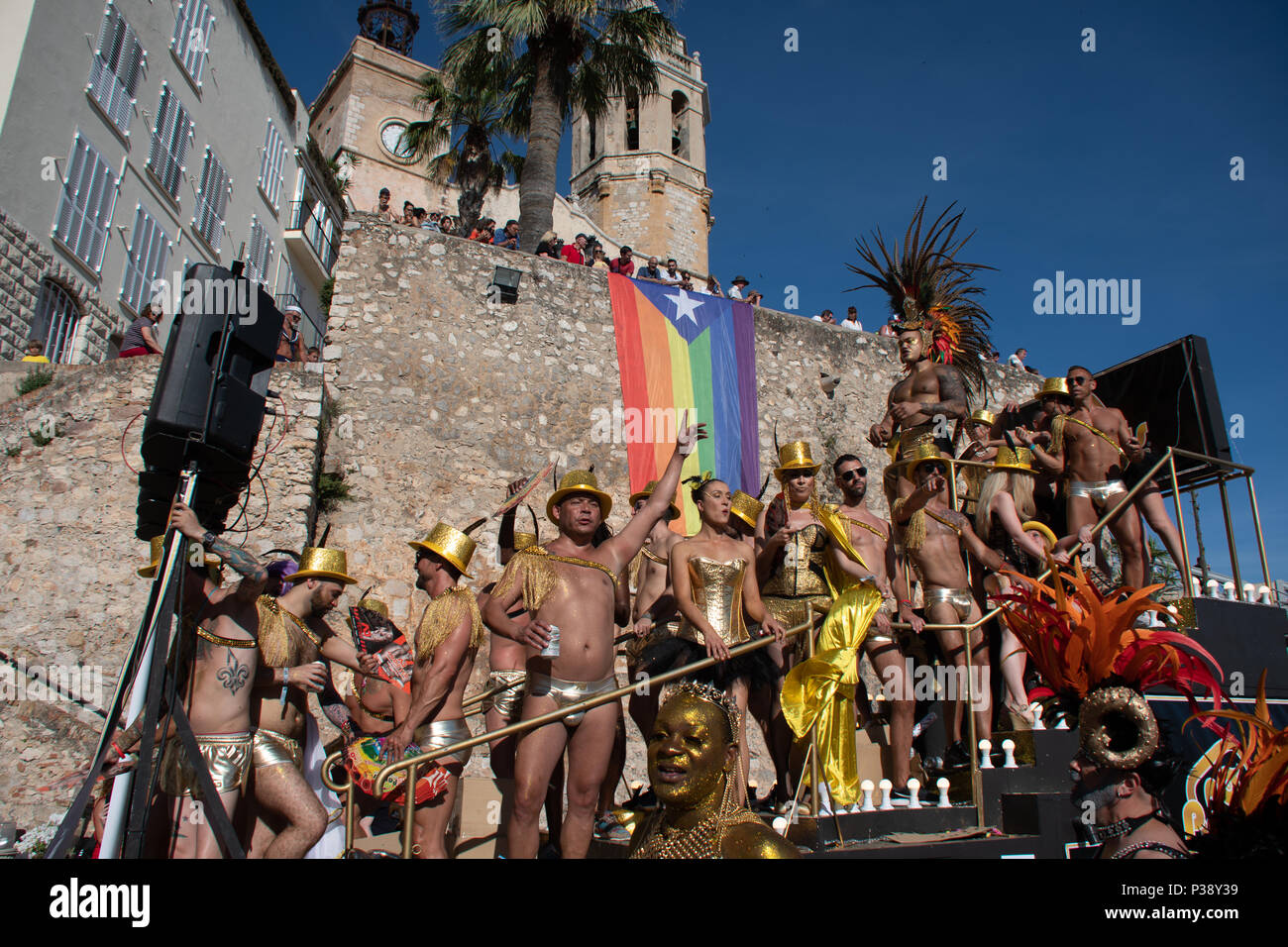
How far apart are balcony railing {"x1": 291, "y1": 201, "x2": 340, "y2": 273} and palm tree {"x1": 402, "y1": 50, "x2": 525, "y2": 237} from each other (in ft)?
13.0

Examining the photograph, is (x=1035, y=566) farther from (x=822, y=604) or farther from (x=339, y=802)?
(x=339, y=802)

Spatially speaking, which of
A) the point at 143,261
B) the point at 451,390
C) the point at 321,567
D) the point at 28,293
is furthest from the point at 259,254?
the point at 321,567

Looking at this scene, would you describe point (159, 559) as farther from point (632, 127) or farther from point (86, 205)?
point (632, 127)

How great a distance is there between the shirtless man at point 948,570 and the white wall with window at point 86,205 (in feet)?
40.8

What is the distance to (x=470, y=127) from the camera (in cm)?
1788

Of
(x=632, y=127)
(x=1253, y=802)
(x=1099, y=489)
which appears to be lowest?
(x=1253, y=802)

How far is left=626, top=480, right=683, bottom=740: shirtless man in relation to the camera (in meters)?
5.42

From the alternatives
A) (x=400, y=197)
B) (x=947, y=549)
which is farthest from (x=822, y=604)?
(x=400, y=197)

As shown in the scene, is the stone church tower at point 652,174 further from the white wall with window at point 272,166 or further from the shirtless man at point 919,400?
the shirtless man at point 919,400

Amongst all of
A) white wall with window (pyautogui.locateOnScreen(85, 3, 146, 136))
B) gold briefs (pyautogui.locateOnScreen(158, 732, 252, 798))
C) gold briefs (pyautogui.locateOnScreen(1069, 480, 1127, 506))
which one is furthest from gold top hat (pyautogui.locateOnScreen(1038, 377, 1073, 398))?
white wall with window (pyautogui.locateOnScreen(85, 3, 146, 136))

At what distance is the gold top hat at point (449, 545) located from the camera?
4980 mm

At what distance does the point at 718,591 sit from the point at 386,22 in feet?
125

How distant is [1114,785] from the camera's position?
3047mm
